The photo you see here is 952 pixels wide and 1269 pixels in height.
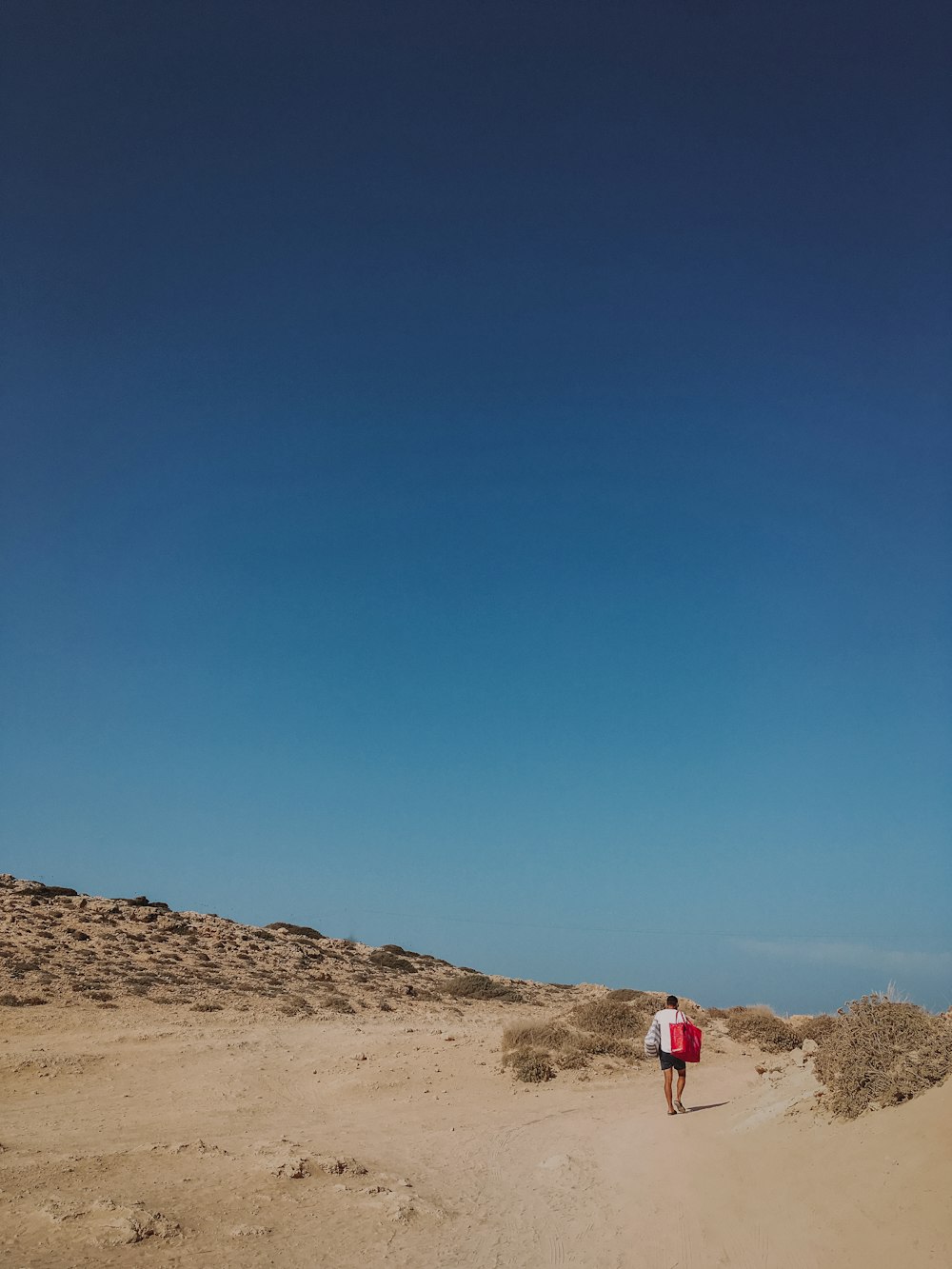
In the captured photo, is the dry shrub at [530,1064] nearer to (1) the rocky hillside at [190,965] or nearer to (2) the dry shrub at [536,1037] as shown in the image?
(2) the dry shrub at [536,1037]

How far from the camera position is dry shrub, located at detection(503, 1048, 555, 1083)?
17672mm

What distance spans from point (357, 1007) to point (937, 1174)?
22.5 m

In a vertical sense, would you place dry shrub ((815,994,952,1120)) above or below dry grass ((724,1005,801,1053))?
above

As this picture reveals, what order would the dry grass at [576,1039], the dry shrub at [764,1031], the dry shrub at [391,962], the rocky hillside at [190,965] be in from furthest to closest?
the dry shrub at [391,962] → the rocky hillside at [190,965] → the dry shrub at [764,1031] → the dry grass at [576,1039]

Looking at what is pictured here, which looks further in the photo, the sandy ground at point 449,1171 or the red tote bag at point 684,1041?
the red tote bag at point 684,1041

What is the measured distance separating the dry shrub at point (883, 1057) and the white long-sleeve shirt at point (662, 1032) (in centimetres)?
288

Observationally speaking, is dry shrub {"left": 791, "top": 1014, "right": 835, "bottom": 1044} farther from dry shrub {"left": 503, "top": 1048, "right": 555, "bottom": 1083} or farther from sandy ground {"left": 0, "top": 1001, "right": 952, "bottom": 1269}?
dry shrub {"left": 503, "top": 1048, "right": 555, "bottom": 1083}

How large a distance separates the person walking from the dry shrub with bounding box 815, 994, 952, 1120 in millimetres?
2899

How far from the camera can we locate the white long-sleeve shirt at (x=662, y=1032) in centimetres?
1374

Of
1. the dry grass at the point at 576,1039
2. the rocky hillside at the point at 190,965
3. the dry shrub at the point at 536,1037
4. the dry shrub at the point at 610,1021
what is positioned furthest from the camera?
the rocky hillside at the point at 190,965

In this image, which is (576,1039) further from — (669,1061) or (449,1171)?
(449,1171)

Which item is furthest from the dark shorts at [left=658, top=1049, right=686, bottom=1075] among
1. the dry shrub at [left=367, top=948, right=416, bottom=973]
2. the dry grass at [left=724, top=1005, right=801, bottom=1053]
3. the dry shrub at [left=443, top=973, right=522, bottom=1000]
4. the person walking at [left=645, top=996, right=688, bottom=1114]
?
the dry shrub at [left=367, top=948, right=416, bottom=973]

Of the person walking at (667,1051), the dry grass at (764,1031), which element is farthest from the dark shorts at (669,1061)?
the dry grass at (764,1031)

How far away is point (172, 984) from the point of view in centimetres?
2619
